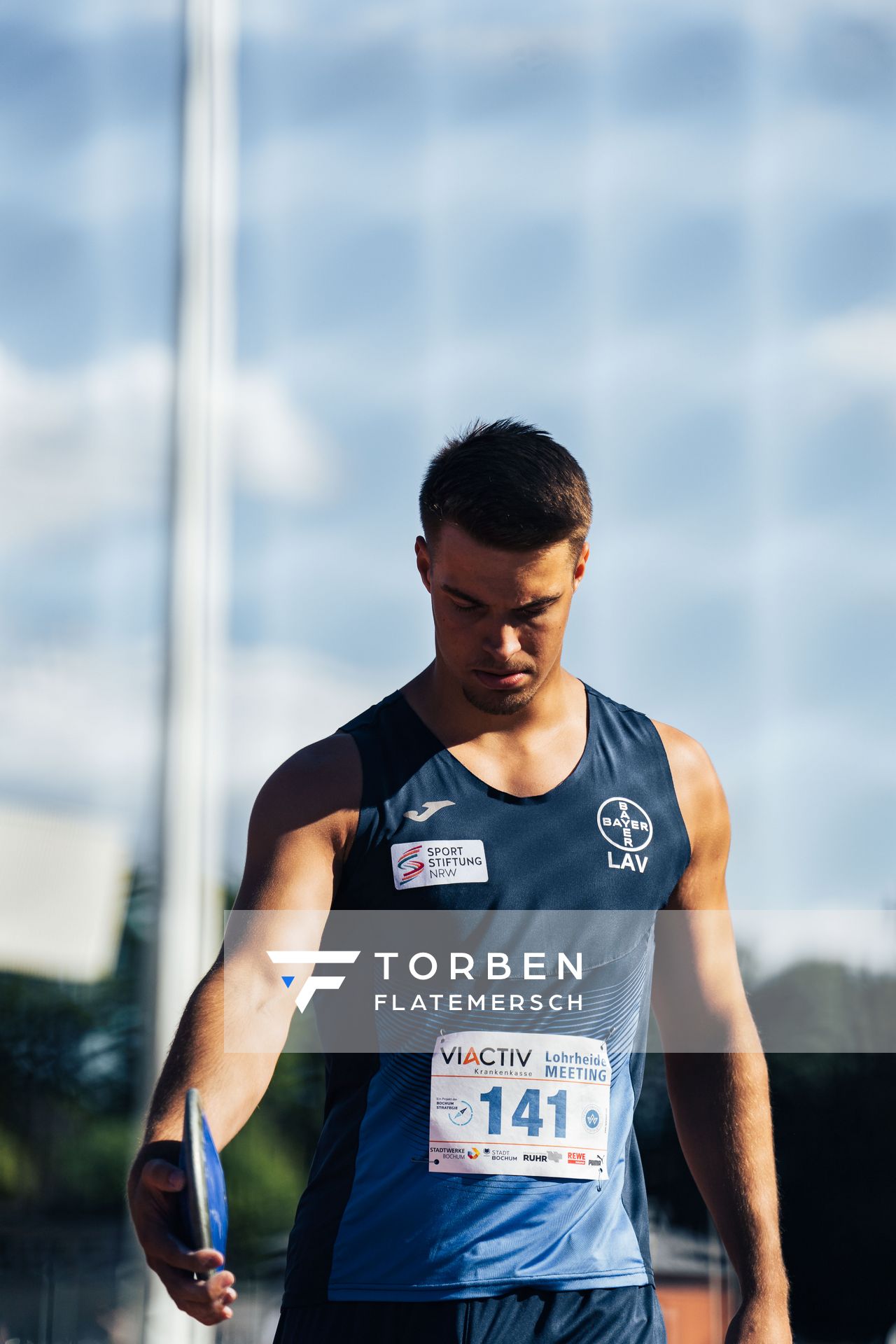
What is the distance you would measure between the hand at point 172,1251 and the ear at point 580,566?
1133mm

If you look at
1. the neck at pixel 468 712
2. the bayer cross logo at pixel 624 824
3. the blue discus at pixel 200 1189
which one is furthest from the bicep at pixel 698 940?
the blue discus at pixel 200 1189

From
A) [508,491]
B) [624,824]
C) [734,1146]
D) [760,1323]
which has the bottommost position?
[760,1323]

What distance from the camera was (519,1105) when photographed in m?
2.23

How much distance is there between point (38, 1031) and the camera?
76.6ft

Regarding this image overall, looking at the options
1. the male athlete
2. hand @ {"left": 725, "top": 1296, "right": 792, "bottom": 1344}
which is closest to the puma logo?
the male athlete

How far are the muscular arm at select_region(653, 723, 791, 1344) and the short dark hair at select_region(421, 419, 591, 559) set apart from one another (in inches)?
19.1

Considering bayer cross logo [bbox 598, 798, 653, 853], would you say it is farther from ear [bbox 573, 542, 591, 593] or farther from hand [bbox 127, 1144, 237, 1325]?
hand [bbox 127, 1144, 237, 1325]

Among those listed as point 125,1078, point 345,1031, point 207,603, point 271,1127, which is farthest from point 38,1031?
point 345,1031

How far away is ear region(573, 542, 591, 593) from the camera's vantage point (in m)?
2.46

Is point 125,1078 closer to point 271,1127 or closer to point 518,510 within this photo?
point 271,1127

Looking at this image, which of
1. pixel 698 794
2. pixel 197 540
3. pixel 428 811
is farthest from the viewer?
pixel 197 540

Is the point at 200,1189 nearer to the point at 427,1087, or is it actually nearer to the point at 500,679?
the point at 427,1087

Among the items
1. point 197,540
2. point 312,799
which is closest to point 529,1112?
point 312,799

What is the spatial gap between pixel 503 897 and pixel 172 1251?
777 mm
